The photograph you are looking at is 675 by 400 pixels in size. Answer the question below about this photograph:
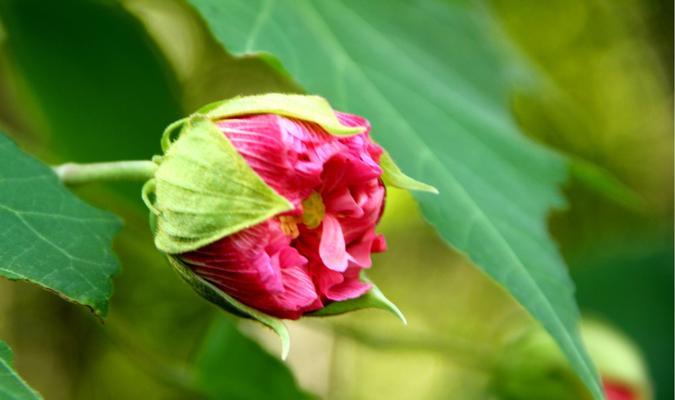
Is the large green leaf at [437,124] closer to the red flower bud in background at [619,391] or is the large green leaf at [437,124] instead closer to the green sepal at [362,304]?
the green sepal at [362,304]

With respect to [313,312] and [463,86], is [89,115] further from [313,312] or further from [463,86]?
[313,312]

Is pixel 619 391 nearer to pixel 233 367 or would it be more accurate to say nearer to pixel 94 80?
pixel 233 367

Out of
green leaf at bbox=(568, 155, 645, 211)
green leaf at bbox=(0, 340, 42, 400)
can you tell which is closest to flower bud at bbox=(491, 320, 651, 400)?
green leaf at bbox=(568, 155, 645, 211)

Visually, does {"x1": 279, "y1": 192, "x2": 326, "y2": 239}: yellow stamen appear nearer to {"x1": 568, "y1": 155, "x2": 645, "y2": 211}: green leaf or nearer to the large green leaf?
the large green leaf

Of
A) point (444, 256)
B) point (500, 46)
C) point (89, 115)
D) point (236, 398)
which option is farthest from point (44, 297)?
point (444, 256)

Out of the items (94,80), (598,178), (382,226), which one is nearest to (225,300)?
(598,178)
